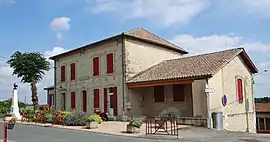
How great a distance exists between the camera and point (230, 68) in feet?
62.1

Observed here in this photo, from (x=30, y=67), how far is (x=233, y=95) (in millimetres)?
19767

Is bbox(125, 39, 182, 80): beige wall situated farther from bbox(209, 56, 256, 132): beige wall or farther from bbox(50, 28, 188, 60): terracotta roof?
bbox(209, 56, 256, 132): beige wall

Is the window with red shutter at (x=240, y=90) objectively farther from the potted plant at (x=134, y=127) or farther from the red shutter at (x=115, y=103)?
the potted plant at (x=134, y=127)

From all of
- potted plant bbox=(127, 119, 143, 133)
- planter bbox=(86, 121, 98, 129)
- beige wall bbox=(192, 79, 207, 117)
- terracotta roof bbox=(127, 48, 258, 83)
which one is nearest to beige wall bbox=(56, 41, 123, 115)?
terracotta roof bbox=(127, 48, 258, 83)

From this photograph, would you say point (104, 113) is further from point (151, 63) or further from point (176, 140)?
point (176, 140)

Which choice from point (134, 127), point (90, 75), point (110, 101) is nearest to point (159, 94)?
point (110, 101)

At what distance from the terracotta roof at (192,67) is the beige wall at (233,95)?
1.51 feet

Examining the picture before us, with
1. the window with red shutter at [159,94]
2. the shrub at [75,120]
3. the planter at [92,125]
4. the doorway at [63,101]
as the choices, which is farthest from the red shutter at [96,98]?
the planter at [92,125]

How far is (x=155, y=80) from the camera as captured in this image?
61.8ft

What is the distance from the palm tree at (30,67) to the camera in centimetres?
2941

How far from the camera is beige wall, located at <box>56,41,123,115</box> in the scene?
71.6 feet

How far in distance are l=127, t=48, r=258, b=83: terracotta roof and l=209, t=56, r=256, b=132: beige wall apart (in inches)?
18.2

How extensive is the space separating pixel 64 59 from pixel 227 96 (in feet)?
50.2

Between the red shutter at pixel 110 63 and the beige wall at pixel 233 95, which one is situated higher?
the red shutter at pixel 110 63
